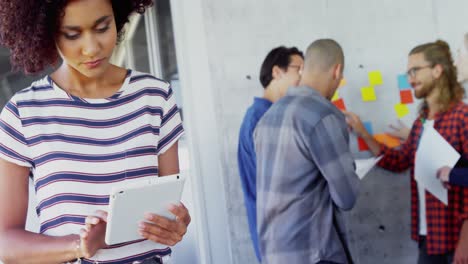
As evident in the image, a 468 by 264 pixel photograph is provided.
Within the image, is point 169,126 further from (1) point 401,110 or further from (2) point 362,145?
(1) point 401,110

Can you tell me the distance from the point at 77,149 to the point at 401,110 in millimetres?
2427

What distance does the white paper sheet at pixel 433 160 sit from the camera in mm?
2270

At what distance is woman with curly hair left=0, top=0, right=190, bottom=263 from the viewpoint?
97 centimetres

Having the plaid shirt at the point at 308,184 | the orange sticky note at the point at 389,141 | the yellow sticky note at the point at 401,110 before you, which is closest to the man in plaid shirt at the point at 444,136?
the orange sticky note at the point at 389,141

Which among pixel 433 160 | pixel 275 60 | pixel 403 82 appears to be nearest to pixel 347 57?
pixel 403 82

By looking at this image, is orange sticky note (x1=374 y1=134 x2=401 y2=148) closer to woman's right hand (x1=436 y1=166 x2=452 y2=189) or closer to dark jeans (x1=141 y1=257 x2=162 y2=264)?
woman's right hand (x1=436 y1=166 x2=452 y2=189)

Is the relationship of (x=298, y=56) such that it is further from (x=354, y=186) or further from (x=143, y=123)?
(x=143, y=123)

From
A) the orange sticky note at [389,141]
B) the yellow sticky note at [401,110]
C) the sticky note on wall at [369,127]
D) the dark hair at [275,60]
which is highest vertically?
the dark hair at [275,60]

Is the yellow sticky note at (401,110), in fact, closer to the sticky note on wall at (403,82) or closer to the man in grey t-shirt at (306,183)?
the sticky note on wall at (403,82)

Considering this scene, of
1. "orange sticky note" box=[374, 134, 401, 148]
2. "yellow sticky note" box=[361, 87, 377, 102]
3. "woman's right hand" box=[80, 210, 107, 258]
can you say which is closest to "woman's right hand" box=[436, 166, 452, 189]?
"orange sticky note" box=[374, 134, 401, 148]

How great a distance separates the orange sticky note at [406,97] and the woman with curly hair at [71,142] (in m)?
2.28

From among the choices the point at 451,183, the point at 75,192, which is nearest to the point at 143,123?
the point at 75,192

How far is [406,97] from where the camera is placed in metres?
3.04

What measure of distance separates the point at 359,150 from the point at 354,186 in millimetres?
1105
